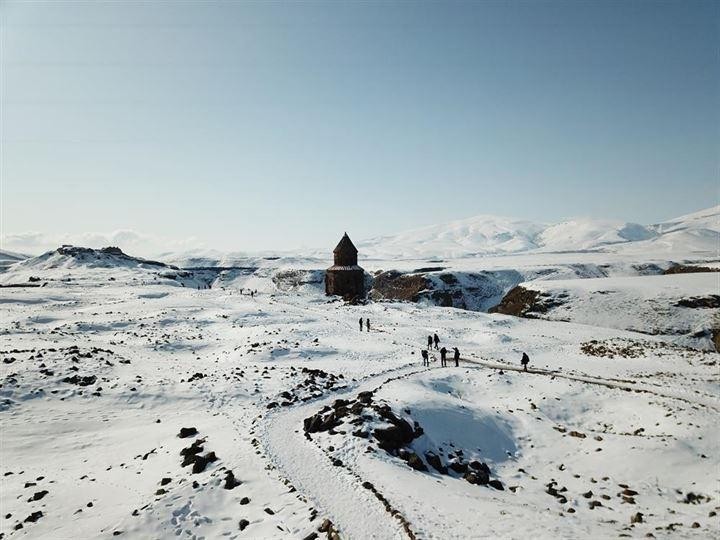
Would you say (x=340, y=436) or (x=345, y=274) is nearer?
(x=340, y=436)

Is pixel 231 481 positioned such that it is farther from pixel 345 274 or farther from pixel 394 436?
pixel 345 274

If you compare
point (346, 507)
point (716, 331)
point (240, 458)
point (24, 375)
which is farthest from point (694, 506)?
point (716, 331)

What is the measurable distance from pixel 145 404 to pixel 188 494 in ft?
36.0

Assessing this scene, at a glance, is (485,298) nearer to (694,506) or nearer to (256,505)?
(694,506)

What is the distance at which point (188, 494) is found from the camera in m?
11.5

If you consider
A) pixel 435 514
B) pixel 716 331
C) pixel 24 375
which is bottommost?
pixel 716 331

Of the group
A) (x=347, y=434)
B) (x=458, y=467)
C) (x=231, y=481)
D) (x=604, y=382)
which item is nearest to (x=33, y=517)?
(x=231, y=481)

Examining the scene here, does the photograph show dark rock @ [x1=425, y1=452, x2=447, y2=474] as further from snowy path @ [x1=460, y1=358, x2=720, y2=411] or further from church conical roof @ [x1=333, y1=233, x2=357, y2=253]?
church conical roof @ [x1=333, y1=233, x2=357, y2=253]

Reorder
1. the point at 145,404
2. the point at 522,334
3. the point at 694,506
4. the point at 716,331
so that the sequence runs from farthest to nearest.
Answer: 1. the point at 716,331
2. the point at 522,334
3. the point at 145,404
4. the point at 694,506

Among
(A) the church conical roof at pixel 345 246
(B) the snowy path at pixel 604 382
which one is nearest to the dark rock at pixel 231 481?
(B) the snowy path at pixel 604 382

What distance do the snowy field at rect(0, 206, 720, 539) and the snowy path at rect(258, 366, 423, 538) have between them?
66mm

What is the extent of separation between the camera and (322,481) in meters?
12.2

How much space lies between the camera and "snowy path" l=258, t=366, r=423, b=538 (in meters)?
10.0

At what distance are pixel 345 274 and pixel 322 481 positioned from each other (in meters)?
53.9
